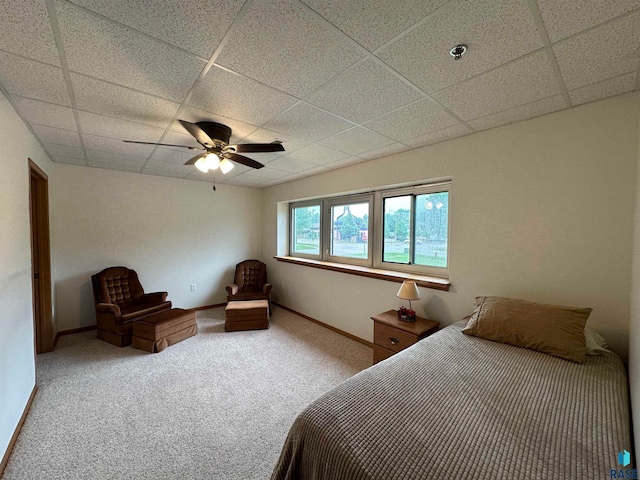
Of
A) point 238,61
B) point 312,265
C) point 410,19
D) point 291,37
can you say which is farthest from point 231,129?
point 312,265

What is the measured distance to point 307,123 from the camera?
2.14 m

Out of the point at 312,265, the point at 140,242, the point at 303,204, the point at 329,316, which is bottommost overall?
the point at 329,316

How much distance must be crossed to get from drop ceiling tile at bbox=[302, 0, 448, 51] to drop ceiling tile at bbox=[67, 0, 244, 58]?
0.38m

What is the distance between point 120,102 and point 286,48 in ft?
4.56

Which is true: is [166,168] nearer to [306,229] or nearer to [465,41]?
[306,229]

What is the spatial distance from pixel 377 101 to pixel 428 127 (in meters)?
0.71

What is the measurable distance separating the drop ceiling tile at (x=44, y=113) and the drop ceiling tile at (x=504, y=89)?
2825mm

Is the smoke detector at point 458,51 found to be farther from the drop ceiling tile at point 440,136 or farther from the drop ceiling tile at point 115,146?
the drop ceiling tile at point 115,146

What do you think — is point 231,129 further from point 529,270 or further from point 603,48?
point 529,270

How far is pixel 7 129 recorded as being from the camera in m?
1.74

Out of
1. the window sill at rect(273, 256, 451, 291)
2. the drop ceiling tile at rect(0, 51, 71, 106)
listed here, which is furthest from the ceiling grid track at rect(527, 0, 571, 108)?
the drop ceiling tile at rect(0, 51, 71, 106)

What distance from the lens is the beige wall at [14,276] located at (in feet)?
5.38

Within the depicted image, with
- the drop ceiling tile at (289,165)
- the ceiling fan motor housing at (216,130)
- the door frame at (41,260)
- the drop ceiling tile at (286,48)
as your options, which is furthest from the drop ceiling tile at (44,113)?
the drop ceiling tile at (289,165)

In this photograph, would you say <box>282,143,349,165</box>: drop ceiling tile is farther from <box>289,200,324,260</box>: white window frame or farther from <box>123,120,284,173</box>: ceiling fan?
<box>289,200,324,260</box>: white window frame
